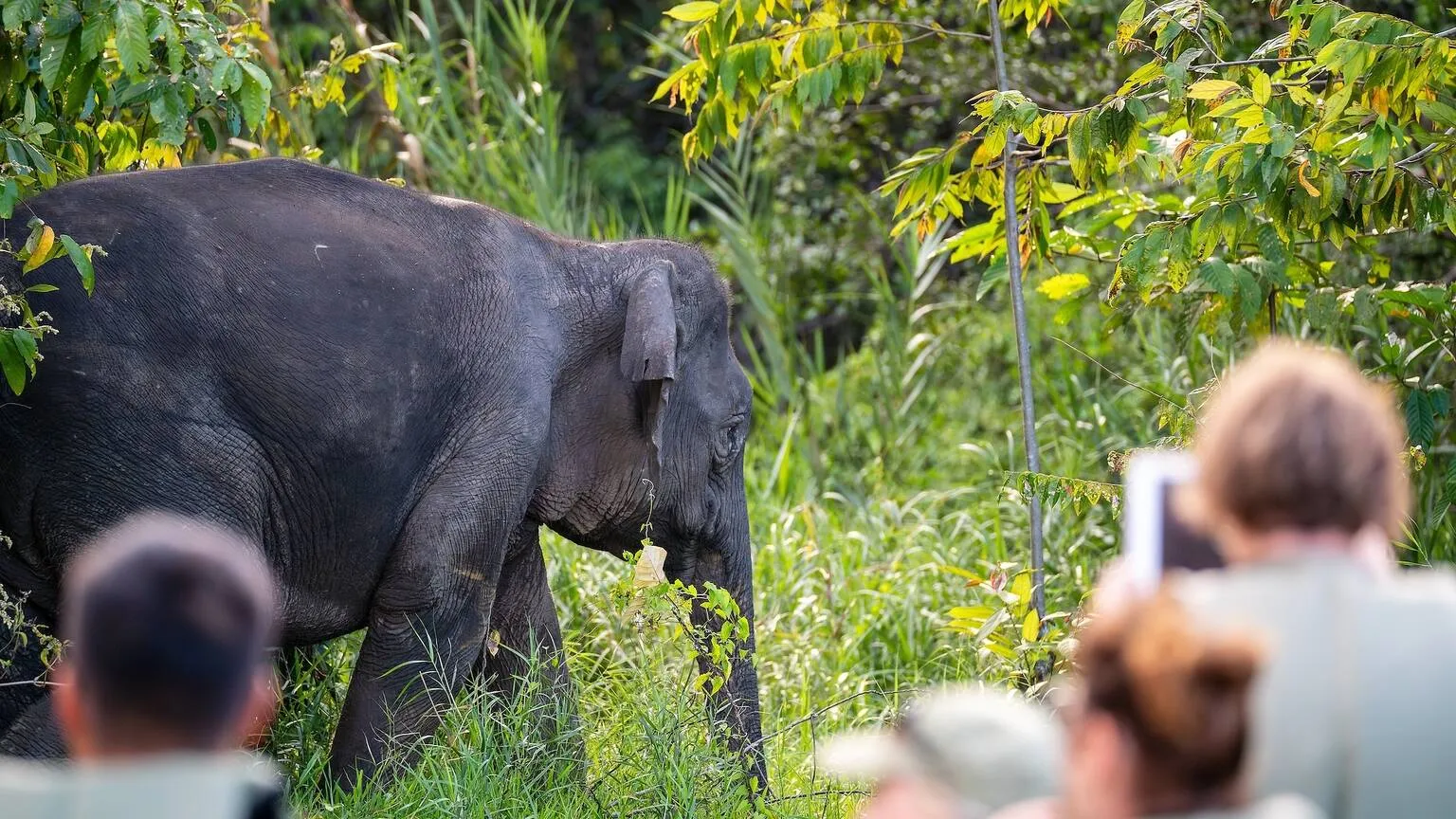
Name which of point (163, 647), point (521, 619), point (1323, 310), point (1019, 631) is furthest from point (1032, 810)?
point (1323, 310)

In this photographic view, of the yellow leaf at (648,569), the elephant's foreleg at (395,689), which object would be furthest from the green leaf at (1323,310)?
the elephant's foreleg at (395,689)

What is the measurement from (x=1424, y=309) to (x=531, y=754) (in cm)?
346

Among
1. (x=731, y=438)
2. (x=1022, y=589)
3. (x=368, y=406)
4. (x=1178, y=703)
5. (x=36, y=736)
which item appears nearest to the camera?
(x=1178, y=703)

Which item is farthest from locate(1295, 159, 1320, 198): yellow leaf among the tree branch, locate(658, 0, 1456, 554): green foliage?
the tree branch

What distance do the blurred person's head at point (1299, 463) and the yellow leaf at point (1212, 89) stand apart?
290 centimetres

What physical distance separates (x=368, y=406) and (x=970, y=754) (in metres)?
3.09

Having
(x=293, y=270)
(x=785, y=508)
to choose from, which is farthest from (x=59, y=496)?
(x=785, y=508)

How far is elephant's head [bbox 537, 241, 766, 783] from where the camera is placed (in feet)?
18.0

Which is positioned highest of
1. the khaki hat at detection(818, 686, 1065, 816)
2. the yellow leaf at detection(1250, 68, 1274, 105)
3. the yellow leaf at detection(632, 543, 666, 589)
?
the yellow leaf at detection(1250, 68, 1274, 105)

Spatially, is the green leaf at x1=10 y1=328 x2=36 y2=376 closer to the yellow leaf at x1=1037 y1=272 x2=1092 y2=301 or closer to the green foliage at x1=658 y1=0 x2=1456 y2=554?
the green foliage at x1=658 y1=0 x2=1456 y2=554

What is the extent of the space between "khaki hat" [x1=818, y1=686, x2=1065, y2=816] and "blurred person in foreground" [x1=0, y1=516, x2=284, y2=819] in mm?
696

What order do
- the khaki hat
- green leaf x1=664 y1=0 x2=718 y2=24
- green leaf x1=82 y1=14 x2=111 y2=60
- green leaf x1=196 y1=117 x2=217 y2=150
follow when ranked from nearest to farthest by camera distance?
1. the khaki hat
2. green leaf x1=82 y1=14 x2=111 y2=60
3. green leaf x1=196 y1=117 x2=217 y2=150
4. green leaf x1=664 y1=0 x2=718 y2=24

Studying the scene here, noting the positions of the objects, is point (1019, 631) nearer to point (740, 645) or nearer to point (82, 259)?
point (740, 645)

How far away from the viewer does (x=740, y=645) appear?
578 cm
